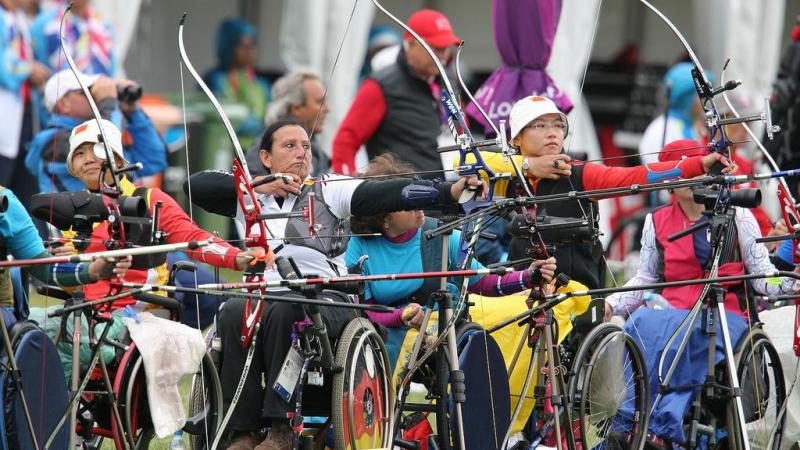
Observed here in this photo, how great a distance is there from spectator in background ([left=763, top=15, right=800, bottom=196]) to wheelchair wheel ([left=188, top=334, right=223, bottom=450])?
4566 millimetres

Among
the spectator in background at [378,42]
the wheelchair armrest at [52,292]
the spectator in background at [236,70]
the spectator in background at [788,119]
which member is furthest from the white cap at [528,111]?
the spectator in background at [236,70]

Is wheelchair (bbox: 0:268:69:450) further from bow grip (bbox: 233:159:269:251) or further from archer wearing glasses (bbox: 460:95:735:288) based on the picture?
archer wearing glasses (bbox: 460:95:735:288)

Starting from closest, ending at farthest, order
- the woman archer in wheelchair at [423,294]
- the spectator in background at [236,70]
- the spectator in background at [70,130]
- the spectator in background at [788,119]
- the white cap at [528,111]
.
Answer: the woman archer in wheelchair at [423,294] → the white cap at [528,111] → the spectator in background at [70,130] → the spectator in background at [788,119] → the spectator in background at [236,70]

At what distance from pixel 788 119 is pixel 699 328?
3.42 m

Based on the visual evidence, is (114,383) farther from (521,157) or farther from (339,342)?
(521,157)

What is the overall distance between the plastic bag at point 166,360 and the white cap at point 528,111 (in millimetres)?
1547

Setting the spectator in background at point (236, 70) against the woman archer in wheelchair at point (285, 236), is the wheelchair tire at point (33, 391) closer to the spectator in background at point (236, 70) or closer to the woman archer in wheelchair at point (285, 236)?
the woman archer in wheelchair at point (285, 236)

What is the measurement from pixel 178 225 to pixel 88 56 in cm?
402

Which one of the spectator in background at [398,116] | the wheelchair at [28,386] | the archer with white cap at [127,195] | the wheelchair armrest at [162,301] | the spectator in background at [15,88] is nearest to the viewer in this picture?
the wheelchair at [28,386]

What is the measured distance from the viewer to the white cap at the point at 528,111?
647 centimetres

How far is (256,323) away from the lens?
19.3ft

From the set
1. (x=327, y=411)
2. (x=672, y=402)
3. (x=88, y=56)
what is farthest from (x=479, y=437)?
(x=88, y=56)

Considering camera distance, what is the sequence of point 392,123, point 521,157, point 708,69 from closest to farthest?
point 521,157 < point 392,123 < point 708,69

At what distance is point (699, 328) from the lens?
6602 mm
